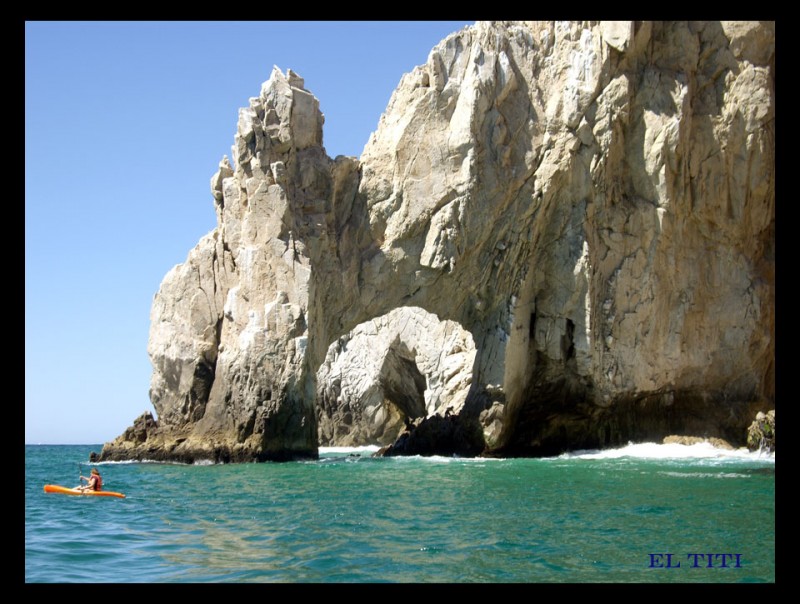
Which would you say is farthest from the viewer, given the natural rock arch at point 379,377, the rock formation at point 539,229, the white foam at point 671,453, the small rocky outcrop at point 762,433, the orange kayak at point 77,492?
the natural rock arch at point 379,377

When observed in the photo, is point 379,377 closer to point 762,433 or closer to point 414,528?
point 762,433

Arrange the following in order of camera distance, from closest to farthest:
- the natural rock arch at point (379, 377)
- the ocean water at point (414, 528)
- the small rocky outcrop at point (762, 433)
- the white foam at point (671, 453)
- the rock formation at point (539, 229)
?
the ocean water at point (414, 528), the white foam at point (671, 453), the small rocky outcrop at point (762, 433), the rock formation at point (539, 229), the natural rock arch at point (379, 377)

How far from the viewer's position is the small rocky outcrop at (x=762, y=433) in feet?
90.3

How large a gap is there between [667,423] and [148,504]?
69.4 ft

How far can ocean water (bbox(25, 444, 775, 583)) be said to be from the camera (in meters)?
9.79

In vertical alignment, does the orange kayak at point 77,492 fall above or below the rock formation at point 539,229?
below

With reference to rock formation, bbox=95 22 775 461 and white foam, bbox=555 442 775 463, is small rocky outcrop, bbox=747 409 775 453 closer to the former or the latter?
white foam, bbox=555 442 775 463

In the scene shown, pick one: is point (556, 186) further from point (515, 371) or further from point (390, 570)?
point (390, 570)

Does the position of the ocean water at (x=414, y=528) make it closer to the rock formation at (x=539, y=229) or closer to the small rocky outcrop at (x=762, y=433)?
the small rocky outcrop at (x=762, y=433)

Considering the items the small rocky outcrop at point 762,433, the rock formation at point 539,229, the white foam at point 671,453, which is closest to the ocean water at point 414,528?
the white foam at point 671,453

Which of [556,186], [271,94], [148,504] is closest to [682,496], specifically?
[148,504]

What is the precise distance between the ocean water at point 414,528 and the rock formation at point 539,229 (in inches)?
314

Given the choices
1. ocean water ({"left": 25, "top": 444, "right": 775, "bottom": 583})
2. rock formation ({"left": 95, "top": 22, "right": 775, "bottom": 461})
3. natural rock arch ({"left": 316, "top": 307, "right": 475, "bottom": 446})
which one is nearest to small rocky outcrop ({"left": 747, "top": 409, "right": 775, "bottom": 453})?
rock formation ({"left": 95, "top": 22, "right": 775, "bottom": 461})

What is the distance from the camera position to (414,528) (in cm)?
1283
